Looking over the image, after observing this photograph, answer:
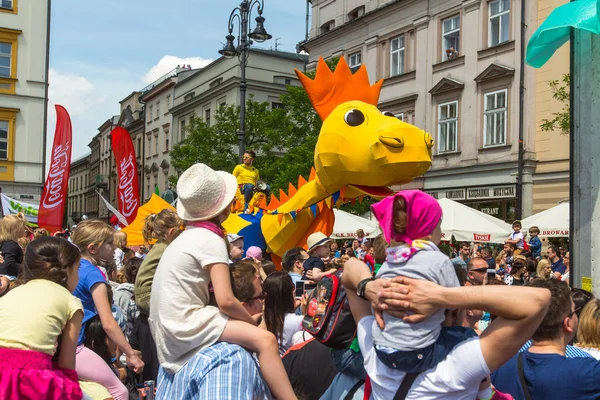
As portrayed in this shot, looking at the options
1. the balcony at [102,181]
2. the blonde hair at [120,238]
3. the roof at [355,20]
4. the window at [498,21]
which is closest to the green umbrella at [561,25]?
the blonde hair at [120,238]

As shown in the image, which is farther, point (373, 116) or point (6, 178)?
point (6, 178)

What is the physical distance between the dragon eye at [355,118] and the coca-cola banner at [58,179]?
277 inches

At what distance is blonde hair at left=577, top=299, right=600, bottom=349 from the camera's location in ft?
11.1

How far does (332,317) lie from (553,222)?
1290 centimetres

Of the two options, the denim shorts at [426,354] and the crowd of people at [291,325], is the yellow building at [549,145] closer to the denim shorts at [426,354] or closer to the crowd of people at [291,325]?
the crowd of people at [291,325]

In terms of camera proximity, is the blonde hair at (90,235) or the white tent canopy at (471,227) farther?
the white tent canopy at (471,227)

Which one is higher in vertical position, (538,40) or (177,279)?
(538,40)

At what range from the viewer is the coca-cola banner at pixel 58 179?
11.9 m

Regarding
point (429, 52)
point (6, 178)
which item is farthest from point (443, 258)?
point (6, 178)

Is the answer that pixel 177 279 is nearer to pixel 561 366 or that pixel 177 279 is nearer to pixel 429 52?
pixel 561 366

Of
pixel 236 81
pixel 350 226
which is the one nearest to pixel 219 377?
pixel 350 226

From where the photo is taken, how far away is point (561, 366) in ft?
9.38

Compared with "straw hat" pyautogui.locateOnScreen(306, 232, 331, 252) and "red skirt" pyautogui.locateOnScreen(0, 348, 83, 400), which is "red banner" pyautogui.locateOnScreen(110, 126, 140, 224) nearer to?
"straw hat" pyautogui.locateOnScreen(306, 232, 331, 252)

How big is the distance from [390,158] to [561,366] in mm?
3630
